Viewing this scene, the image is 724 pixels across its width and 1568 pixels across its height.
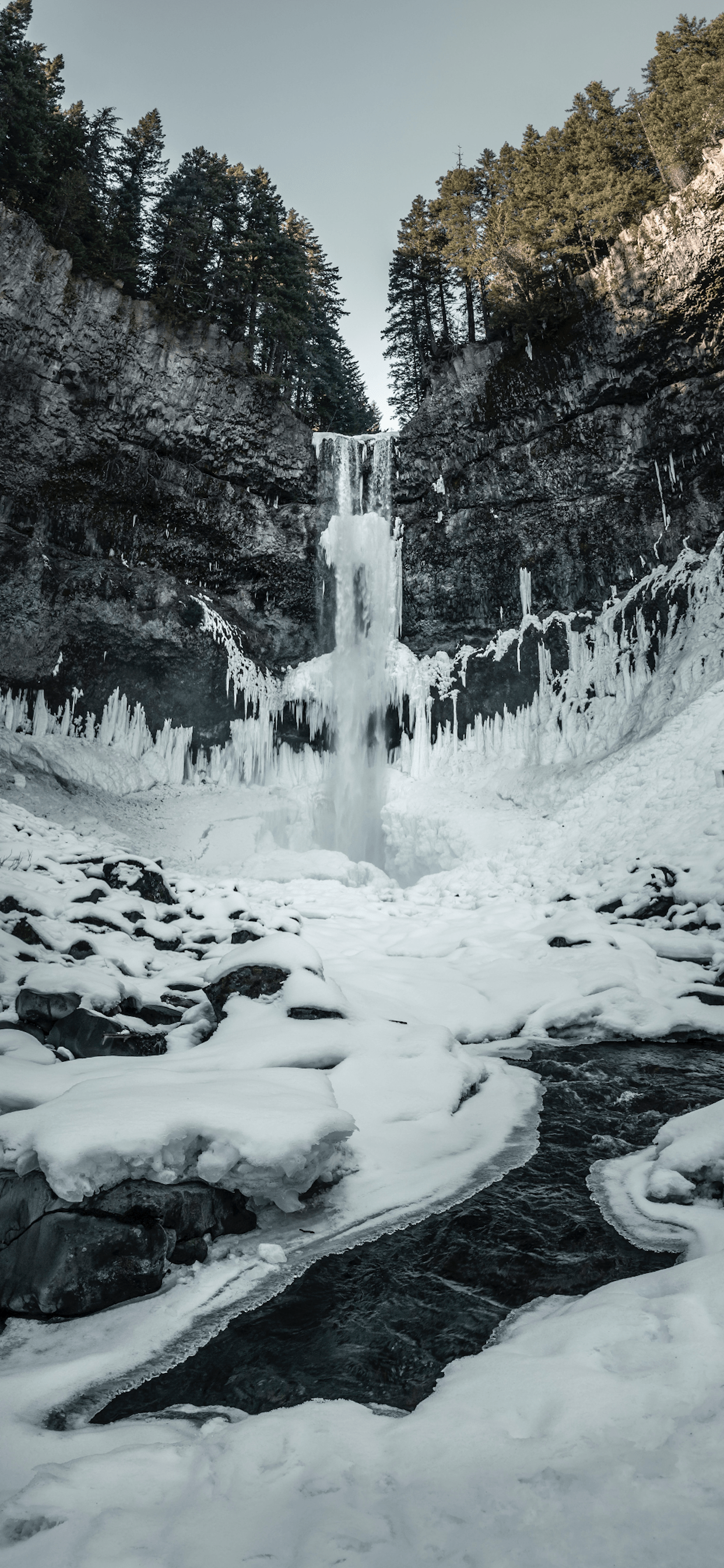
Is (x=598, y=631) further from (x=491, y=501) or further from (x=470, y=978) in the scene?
(x=470, y=978)

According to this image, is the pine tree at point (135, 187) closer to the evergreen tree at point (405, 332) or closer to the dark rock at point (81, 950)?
the evergreen tree at point (405, 332)

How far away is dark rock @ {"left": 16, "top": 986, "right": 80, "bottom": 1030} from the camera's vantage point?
25.2 ft

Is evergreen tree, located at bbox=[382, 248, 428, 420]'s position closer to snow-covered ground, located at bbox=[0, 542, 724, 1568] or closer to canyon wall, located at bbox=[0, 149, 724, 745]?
canyon wall, located at bbox=[0, 149, 724, 745]

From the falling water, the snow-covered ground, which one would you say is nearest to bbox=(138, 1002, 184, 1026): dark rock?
the snow-covered ground

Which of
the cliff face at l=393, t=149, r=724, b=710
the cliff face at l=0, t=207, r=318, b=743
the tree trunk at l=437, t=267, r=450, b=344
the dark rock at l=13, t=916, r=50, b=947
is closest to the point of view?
the dark rock at l=13, t=916, r=50, b=947

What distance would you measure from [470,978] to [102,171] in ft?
103

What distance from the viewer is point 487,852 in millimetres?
19078

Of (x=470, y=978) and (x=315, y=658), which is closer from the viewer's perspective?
(x=470, y=978)

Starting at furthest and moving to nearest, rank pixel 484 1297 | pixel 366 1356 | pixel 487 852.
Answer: pixel 487 852 → pixel 484 1297 → pixel 366 1356

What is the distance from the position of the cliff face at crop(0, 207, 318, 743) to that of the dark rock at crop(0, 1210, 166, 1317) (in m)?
18.4

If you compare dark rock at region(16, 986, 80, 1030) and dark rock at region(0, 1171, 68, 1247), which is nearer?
dark rock at region(0, 1171, 68, 1247)

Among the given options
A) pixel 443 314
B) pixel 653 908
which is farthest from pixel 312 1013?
pixel 443 314

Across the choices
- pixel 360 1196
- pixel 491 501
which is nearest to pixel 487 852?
pixel 491 501

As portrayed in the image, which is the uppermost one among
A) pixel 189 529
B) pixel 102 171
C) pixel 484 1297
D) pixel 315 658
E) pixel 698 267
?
pixel 102 171
